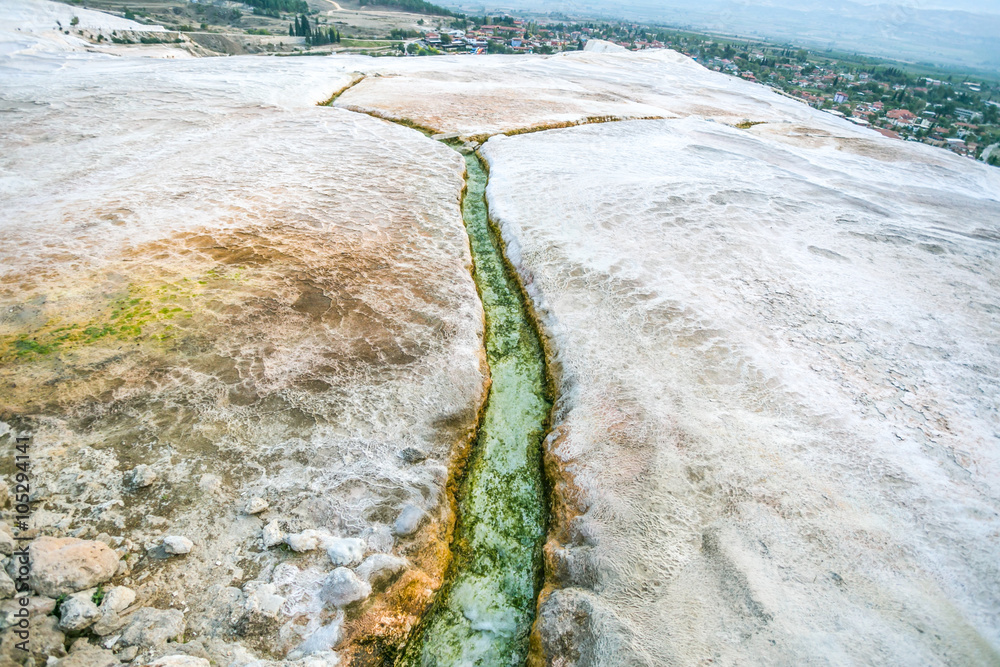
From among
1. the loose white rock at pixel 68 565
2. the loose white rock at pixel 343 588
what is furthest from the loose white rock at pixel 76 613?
the loose white rock at pixel 343 588

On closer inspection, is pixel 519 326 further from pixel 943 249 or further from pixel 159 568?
pixel 943 249

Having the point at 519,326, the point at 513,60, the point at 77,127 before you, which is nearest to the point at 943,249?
the point at 519,326

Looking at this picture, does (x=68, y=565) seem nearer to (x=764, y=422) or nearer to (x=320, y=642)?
(x=320, y=642)

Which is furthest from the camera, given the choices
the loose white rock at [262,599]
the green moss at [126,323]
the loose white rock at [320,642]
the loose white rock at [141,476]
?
the green moss at [126,323]

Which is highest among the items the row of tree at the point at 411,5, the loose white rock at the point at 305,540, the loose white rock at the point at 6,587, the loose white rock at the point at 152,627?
the row of tree at the point at 411,5

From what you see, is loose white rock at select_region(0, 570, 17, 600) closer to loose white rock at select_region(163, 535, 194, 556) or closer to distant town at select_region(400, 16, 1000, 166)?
loose white rock at select_region(163, 535, 194, 556)

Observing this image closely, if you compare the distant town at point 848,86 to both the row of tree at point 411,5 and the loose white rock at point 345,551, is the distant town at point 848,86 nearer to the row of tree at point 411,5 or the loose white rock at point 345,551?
the row of tree at point 411,5

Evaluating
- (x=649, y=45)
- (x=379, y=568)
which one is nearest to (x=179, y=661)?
(x=379, y=568)

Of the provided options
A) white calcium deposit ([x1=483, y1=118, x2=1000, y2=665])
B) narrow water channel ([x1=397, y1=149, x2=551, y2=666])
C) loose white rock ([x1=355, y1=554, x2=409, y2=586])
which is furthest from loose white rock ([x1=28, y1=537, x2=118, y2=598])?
white calcium deposit ([x1=483, y1=118, x2=1000, y2=665])
